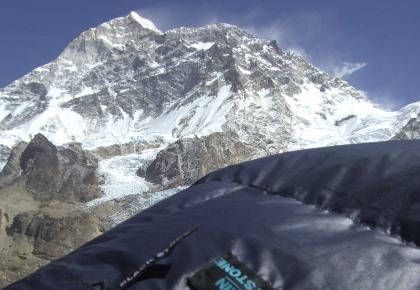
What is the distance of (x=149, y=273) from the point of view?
5.77 feet

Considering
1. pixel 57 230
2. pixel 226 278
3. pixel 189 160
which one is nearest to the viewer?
pixel 226 278

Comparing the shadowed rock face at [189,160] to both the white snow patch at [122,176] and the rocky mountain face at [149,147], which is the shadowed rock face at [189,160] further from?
the white snow patch at [122,176]

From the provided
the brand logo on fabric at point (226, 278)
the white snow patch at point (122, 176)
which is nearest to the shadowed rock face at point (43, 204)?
the white snow patch at point (122, 176)

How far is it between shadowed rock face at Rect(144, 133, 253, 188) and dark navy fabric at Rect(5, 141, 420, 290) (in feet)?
400

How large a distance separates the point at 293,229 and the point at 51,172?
4901 inches

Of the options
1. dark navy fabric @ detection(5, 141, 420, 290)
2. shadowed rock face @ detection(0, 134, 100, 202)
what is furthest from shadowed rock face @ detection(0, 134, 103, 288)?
dark navy fabric @ detection(5, 141, 420, 290)

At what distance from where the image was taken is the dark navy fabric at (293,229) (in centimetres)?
166

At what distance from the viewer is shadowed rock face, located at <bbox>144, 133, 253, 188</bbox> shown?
418ft

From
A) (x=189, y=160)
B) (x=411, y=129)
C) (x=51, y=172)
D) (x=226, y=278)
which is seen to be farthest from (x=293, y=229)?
(x=411, y=129)

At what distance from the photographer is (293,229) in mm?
1822

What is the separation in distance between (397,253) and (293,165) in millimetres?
563

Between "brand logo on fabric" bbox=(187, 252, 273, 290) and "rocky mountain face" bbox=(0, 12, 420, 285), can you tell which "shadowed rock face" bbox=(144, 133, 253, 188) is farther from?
"brand logo on fabric" bbox=(187, 252, 273, 290)

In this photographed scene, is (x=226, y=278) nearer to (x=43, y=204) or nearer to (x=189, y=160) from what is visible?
(x=43, y=204)

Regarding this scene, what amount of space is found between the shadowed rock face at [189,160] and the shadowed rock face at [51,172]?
1225 centimetres
